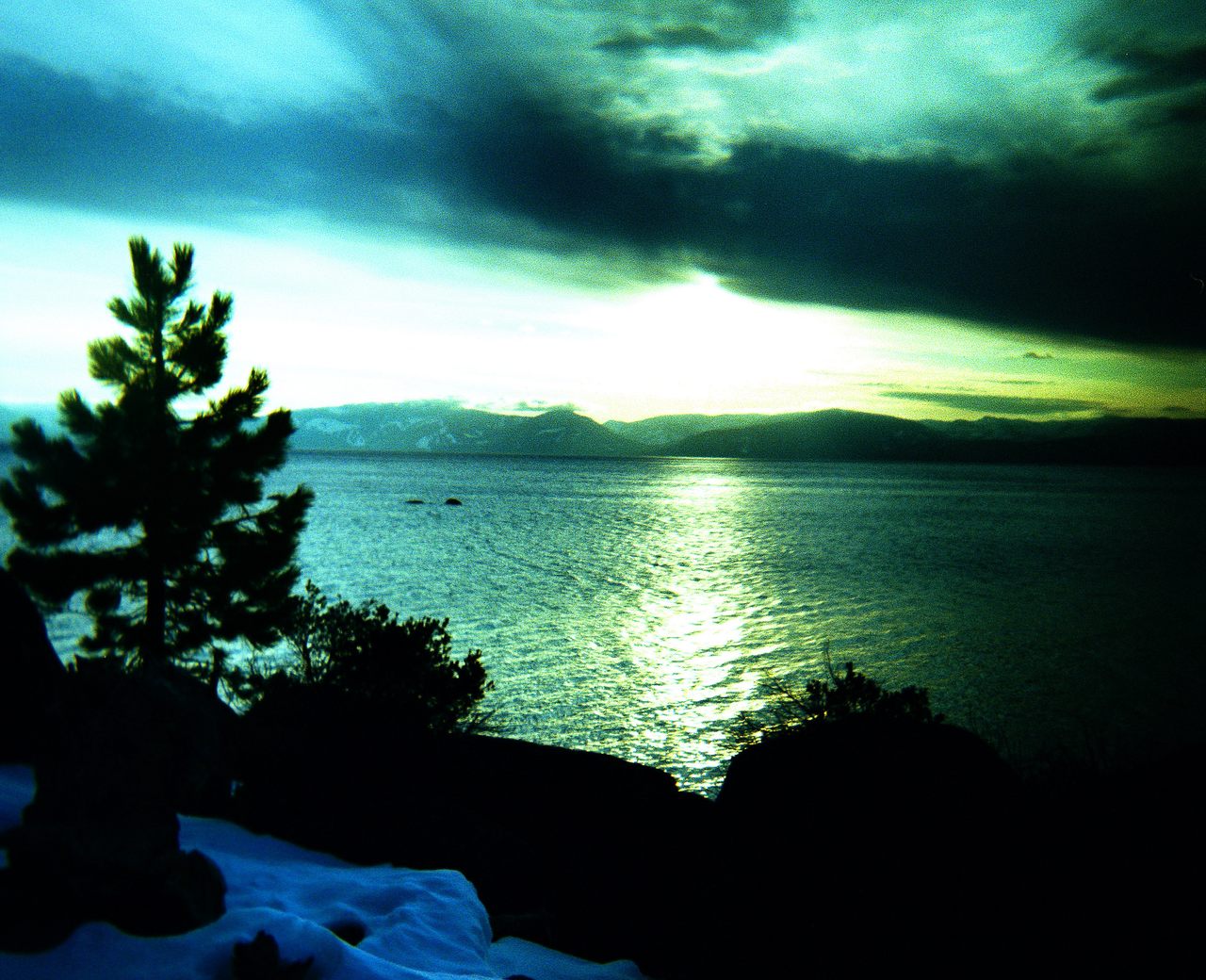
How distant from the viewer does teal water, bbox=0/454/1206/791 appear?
25781 millimetres

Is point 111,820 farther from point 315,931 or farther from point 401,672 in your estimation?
point 401,672

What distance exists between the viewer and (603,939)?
10016 mm

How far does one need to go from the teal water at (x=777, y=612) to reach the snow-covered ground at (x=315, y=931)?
39.1 feet

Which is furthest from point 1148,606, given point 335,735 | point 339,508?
point 339,508

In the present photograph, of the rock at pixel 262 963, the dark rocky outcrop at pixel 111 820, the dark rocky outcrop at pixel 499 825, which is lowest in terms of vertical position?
the dark rocky outcrop at pixel 499 825

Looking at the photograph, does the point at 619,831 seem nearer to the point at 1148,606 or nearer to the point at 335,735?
the point at 335,735

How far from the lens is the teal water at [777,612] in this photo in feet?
84.6

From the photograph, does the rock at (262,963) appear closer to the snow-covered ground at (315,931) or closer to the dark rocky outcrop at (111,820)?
the snow-covered ground at (315,931)

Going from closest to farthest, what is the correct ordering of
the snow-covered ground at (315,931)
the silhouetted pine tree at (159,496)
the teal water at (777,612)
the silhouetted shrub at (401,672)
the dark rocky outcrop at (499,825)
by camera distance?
the snow-covered ground at (315,931)
the dark rocky outcrop at (499,825)
the silhouetted shrub at (401,672)
the silhouetted pine tree at (159,496)
the teal water at (777,612)

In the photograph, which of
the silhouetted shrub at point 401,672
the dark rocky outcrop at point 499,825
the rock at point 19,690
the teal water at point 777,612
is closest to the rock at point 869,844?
the dark rocky outcrop at point 499,825

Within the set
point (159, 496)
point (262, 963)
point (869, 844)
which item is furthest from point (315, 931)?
point (159, 496)

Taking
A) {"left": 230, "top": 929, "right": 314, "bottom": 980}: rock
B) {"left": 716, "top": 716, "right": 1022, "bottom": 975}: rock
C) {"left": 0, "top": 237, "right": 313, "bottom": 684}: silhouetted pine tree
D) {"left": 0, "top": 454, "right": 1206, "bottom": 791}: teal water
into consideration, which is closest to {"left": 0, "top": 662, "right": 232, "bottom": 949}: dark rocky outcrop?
{"left": 230, "top": 929, "right": 314, "bottom": 980}: rock

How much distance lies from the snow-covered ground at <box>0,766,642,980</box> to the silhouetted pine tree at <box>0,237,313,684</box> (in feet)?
32.9

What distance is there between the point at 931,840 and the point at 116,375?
64.1ft
